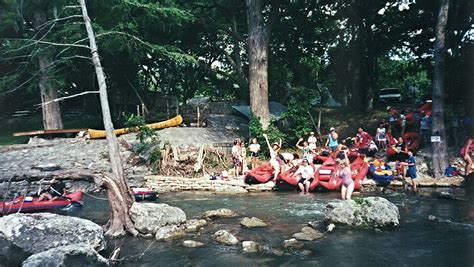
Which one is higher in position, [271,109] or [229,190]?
[271,109]

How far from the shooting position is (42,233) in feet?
24.8

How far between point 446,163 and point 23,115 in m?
28.5

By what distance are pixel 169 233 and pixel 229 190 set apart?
18.7 ft

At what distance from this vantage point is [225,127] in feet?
77.7

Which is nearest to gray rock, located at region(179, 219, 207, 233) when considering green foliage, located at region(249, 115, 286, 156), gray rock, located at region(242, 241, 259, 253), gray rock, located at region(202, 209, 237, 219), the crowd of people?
gray rock, located at region(202, 209, 237, 219)

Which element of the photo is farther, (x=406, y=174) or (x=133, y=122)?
(x=133, y=122)

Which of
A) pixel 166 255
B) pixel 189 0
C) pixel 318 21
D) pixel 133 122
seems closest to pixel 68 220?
pixel 166 255

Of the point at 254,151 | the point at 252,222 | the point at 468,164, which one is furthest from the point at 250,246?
the point at 468,164

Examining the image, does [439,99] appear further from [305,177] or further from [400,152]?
[305,177]

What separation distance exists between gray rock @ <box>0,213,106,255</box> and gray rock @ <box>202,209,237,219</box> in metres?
3.39

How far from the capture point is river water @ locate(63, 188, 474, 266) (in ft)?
24.6

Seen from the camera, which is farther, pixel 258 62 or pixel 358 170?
pixel 258 62

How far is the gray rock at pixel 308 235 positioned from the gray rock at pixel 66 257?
431 centimetres

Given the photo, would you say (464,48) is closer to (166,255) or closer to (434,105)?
(434,105)
